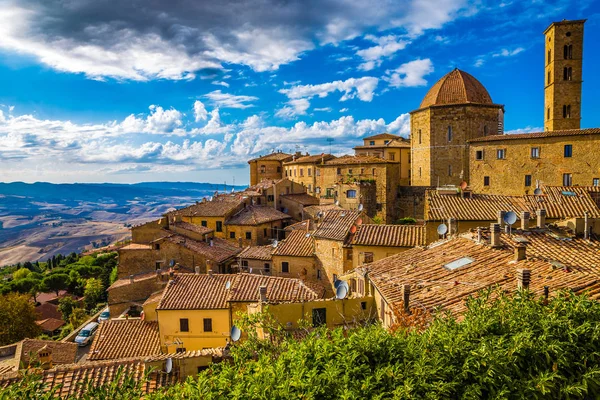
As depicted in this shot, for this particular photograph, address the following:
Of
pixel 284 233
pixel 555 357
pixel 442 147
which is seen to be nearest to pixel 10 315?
pixel 284 233

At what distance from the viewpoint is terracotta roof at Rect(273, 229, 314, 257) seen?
29.6 meters

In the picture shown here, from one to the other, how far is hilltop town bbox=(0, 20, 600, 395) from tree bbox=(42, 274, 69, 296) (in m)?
26.4

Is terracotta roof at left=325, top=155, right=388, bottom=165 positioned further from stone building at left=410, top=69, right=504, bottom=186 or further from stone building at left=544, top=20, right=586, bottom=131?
stone building at left=544, top=20, right=586, bottom=131

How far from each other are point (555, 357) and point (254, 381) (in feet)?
14.8

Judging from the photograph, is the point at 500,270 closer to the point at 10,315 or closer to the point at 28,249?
the point at 10,315

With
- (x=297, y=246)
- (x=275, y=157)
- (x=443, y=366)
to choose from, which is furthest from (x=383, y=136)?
(x=443, y=366)

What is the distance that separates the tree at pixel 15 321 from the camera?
32344mm

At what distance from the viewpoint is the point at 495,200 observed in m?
22.8

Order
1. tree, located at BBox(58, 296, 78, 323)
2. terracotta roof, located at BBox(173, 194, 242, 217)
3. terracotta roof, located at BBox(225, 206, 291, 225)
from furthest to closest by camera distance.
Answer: terracotta roof, located at BBox(173, 194, 242, 217)
tree, located at BBox(58, 296, 78, 323)
terracotta roof, located at BBox(225, 206, 291, 225)

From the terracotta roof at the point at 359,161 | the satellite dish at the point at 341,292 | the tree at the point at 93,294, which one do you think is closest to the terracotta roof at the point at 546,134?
the terracotta roof at the point at 359,161

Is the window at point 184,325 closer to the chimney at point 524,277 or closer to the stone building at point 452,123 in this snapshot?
the chimney at point 524,277

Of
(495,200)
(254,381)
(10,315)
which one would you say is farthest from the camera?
(10,315)

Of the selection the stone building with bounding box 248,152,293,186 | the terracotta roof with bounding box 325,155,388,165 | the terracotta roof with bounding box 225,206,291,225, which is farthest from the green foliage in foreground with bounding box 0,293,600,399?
the stone building with bounding box 248,152,293,186

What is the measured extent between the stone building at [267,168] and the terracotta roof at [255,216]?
2304cm
